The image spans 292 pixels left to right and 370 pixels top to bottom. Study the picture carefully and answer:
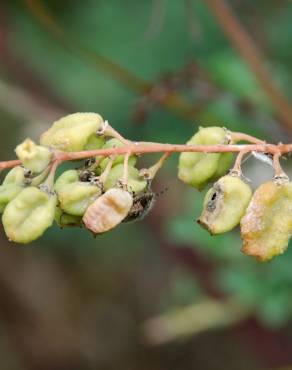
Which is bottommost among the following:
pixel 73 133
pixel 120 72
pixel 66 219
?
pixel 66 219

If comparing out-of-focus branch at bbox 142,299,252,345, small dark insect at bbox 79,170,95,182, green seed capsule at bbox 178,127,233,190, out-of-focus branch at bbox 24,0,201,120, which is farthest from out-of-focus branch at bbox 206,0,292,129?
small dark insect at bbox 79,170,95,182

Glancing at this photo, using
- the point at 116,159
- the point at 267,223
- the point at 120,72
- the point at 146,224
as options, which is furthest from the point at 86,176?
the point at 146,224

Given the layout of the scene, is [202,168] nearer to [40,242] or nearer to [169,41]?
[169,41]

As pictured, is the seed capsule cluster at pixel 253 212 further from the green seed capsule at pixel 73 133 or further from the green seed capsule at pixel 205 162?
the green seed capsule at pixel 73 133

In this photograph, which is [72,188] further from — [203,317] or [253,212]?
[203,317]

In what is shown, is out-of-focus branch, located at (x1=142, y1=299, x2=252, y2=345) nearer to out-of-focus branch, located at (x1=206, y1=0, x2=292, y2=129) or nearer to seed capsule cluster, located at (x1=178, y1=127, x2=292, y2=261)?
out-of-focus branch, located at (x1=206, y1=0, x2=292, y2=129)

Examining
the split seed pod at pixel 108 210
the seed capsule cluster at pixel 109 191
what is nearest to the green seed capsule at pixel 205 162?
the seed capsule cluster at pixel 109 191

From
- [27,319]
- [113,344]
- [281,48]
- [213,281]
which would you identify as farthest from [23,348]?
[281,48]
